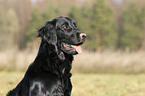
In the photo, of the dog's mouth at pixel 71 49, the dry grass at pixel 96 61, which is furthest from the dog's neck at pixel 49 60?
the dry grass at pixel 96 61

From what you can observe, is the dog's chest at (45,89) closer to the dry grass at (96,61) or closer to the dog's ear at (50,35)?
the dog's ear at (50,35)

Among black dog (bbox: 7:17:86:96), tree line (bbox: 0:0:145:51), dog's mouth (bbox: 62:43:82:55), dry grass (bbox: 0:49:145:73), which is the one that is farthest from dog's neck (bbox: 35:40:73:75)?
tree line (bbox: 0:0:145:51)

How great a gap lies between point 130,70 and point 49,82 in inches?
401

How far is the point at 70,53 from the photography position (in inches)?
129

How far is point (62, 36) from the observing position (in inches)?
129

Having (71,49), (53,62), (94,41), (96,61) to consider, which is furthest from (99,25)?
(53,62)

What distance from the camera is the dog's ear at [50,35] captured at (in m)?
3.19

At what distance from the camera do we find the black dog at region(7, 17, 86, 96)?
2934mm

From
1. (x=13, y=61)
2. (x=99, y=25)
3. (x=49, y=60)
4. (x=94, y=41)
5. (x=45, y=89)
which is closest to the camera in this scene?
(x=45, y=89)

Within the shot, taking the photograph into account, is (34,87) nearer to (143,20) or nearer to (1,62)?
(1,62)

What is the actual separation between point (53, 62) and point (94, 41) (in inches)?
1309

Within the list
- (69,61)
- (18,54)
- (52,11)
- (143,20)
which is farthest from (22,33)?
(69,61)

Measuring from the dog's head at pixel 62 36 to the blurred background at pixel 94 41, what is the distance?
24 cm

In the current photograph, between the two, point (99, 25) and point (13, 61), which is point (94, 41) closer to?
point (99, 25)
